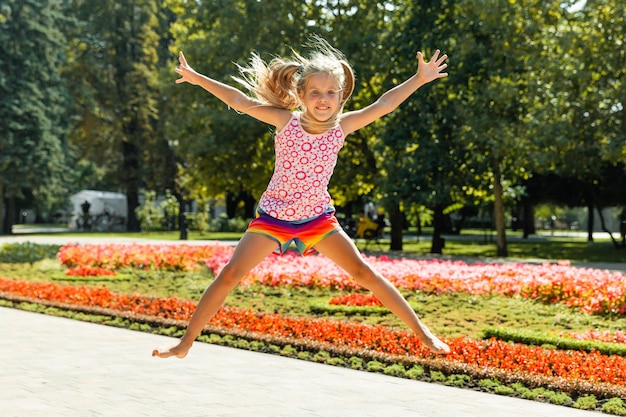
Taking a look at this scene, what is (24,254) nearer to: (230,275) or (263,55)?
(263,55)

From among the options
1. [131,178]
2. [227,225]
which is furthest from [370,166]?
[131,178]

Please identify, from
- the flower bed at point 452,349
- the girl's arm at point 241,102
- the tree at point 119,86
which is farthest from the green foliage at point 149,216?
the girl's arm at point 241,102

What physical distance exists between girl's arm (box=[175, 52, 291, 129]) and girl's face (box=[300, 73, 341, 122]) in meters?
0.18

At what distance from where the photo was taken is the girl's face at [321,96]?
502cm

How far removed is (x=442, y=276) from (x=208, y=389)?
828 cm

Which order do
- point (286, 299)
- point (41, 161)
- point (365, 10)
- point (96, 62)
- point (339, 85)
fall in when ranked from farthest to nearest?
1. point (96, 62)
2. point (41, 161)
3. point (365, 10)
4. point (286, 299)
5. point (339, 85)

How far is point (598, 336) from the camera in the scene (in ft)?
30.5

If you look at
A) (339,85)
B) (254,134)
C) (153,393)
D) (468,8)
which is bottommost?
(153,393)

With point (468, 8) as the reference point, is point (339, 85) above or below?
below

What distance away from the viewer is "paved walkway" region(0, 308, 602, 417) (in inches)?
233

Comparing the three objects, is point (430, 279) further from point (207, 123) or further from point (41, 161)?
point (41, 161)

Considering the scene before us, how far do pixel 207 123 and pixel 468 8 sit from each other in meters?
9.13

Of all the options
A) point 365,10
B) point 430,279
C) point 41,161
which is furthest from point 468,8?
point 41,161

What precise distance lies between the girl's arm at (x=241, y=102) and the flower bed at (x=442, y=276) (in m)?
7.57
